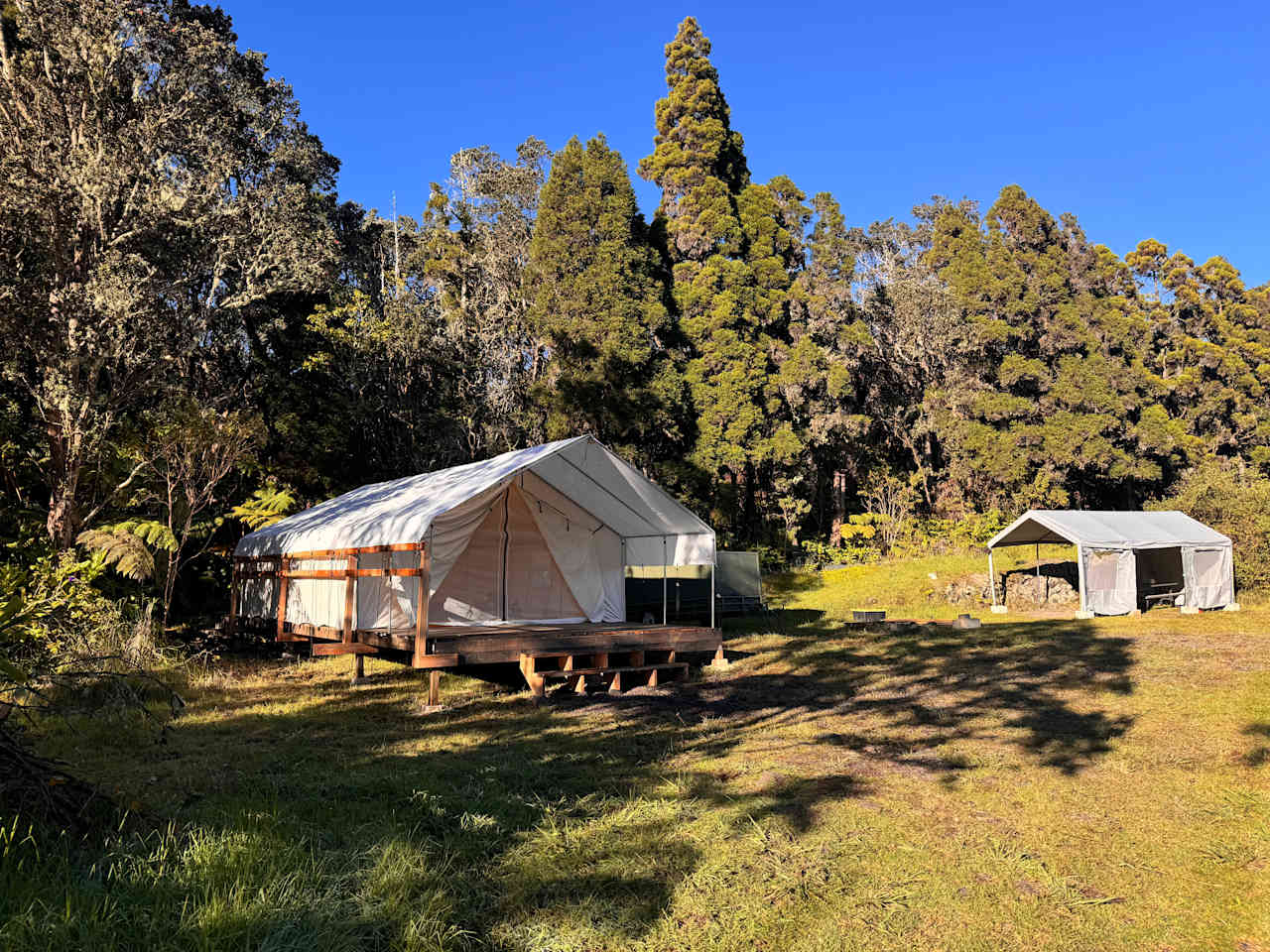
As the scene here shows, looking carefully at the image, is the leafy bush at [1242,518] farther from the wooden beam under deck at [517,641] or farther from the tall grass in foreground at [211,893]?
the tall grass in foreground at [211,893]

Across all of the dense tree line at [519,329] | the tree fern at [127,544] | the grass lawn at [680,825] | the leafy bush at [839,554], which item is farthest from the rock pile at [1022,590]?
the tree fern at [127,544]

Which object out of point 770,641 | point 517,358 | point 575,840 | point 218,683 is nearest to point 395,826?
point 575,840

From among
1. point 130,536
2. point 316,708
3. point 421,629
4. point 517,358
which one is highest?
point 517,358

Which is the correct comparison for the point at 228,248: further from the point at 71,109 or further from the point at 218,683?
the point at 218,683

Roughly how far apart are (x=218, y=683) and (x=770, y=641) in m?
7.82

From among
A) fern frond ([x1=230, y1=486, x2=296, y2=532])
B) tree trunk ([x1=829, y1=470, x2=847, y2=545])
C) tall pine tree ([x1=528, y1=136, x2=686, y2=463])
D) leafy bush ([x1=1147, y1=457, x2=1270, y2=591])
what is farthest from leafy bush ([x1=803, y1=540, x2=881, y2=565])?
fern frond ([x1=230, y1=486, x2=296, y2=532])

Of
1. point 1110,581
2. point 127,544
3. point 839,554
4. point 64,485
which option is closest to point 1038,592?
point 1110,581

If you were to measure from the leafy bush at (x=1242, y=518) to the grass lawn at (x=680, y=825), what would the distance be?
1248 cm

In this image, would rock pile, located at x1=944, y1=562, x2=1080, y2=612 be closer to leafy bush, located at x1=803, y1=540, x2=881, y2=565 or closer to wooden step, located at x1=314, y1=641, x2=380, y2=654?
leafy bush, located at x1=803, y1=540, x2=881, y2=565

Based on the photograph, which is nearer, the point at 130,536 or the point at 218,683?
the point at 218,683

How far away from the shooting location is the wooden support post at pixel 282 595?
11.5 m

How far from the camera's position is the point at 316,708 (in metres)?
8.02

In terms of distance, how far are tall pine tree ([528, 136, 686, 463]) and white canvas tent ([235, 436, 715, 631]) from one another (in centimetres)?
815

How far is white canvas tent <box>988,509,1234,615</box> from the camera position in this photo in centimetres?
1620
